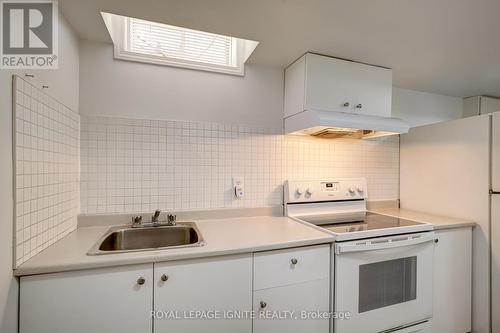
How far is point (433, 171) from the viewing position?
79.0 inches

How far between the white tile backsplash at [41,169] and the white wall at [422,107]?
8.58ft

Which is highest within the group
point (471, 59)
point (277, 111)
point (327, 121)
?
point (471, 59)

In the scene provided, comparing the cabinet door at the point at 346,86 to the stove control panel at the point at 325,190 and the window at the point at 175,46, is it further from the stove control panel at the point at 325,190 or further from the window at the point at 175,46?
the stove control panel at the point at 325,190

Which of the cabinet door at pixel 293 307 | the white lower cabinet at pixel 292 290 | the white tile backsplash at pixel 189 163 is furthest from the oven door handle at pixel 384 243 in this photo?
the white tile backsplash at pixel 189 163

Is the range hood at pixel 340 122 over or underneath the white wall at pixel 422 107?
underneath

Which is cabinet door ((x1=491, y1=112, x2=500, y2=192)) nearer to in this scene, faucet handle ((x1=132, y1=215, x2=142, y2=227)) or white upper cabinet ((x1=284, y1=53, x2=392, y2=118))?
white upper cabinet ((x1=284, y1=53, x2=392, y2=118))

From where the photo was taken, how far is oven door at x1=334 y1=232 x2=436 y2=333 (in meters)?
1.37

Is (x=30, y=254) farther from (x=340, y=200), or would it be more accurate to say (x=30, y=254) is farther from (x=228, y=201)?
(x=340, y=200)

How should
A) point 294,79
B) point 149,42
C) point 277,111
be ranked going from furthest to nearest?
1. point 277,111
2. point 294,79
3. point 149,42

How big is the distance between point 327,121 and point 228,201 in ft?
2.93

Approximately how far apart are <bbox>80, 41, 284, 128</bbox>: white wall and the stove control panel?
51 cm

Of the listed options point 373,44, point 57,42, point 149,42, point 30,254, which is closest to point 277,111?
point 373,44

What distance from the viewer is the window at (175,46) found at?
154 cm

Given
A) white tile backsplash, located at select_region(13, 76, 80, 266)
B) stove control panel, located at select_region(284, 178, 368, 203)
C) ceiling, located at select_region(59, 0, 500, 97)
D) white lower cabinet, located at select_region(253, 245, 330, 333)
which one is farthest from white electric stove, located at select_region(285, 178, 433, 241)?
white tile backsplash, located at select_region(13, 76, 80, 266)
